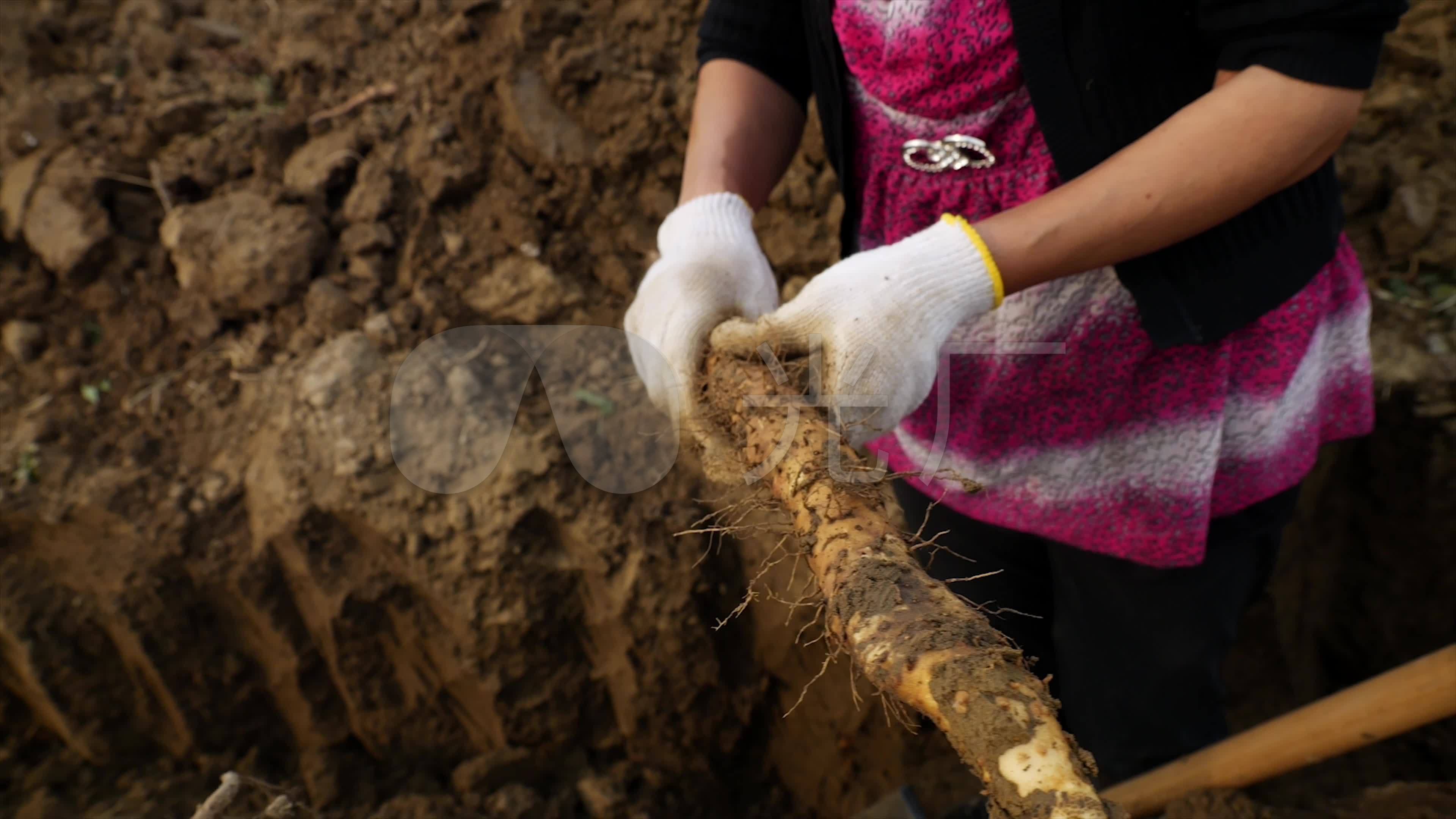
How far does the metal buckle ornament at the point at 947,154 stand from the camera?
1135 mm

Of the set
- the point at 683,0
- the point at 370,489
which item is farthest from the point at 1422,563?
the point at 370,489

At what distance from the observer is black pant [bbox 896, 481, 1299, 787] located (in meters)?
1.28

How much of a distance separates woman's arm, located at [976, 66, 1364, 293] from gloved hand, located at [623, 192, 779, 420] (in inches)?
16.4

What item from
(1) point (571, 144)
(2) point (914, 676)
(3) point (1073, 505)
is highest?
(1) point (571, 144)

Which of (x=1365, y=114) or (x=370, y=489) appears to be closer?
(x=370, y=489)

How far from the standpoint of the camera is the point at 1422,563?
6.91 ft

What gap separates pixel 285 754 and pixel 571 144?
153 cm

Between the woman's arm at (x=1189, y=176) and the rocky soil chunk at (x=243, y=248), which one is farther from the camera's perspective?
the rocky soil chunk at (x=243, y=248)

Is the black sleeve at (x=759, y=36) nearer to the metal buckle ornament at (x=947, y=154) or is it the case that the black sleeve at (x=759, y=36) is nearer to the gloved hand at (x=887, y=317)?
the metal buckle ornament at (x=947, y=154)

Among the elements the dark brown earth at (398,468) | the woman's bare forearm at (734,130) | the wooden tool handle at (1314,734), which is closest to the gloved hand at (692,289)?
the woman's bare forearm at (734,130)

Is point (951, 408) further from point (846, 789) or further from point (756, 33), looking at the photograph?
point (846, 789)

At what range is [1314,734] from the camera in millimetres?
1280

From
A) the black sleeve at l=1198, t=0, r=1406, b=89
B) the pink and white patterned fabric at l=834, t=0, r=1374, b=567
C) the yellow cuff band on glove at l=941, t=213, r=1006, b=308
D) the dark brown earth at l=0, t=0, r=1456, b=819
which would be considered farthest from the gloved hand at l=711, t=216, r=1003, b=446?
the dark brown earth at l=0, t=0, r=1456, b=819

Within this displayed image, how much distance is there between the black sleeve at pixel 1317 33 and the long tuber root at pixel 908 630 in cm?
62
